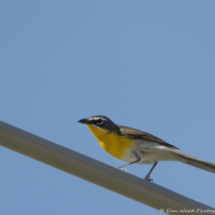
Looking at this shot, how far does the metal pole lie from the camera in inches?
112

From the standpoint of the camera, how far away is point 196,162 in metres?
5.00

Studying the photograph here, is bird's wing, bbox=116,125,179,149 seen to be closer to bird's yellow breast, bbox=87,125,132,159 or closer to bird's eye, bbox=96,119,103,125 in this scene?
bird's yellow breast, bbox=87,125,132,159

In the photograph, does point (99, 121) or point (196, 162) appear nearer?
point (196, 162)

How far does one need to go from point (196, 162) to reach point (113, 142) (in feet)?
4.72

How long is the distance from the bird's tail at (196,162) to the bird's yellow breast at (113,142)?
0.81m

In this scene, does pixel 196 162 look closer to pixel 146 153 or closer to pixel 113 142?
pixel 146 153

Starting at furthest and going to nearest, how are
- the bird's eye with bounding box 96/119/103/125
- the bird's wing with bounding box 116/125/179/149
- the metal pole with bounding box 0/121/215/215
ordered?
the bird's eye with bounding box 96/119/103/125 < the bird's wing with bounding box 116/125/179/149 < the metal pole with bounding box 0/121/215/215

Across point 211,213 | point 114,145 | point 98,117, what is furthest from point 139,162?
point 211,213

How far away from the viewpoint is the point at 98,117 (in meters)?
6.51

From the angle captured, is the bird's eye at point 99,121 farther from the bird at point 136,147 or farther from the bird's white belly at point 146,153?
the bird's white belly at point 146,153

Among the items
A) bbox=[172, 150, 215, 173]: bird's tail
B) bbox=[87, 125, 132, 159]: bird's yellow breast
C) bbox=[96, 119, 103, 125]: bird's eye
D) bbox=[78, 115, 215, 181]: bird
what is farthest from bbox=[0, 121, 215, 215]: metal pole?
bbox=[96, 119, 103, 125]: bird's eye

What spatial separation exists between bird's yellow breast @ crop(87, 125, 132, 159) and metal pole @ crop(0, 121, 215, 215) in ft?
8.10

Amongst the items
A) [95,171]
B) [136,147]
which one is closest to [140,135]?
[136,147]

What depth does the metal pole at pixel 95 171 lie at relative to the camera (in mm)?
2834
